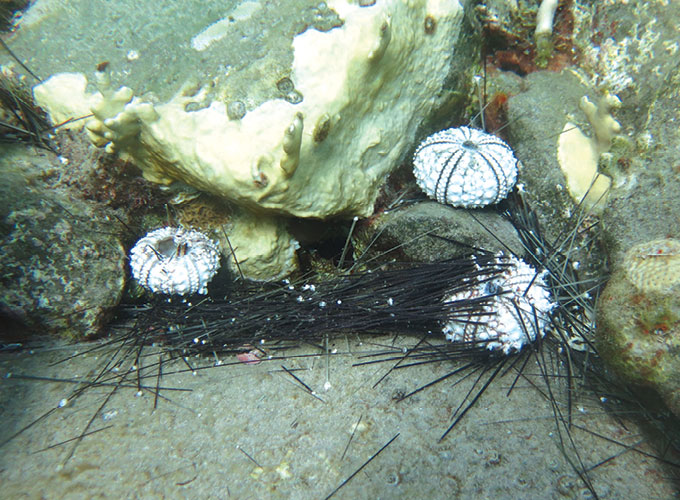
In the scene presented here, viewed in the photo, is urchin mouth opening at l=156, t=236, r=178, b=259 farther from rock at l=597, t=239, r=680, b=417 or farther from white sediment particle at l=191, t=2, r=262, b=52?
rock at l=597, t=239, r=680, b=417

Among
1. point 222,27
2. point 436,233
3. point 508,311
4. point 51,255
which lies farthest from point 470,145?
point 51,255

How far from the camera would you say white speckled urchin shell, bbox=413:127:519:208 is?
2854 millimetres

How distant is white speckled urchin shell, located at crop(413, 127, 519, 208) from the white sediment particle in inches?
64.6

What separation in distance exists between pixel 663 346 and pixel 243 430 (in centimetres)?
223

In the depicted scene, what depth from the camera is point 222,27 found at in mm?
2531

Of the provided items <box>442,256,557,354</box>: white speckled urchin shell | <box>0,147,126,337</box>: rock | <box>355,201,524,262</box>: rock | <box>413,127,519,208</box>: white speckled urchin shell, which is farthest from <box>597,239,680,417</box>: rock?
<box>0,147,126,337</box>: rock

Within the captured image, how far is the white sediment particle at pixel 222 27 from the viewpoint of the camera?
8.20 feet

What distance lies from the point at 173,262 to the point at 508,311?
2372 millimetres

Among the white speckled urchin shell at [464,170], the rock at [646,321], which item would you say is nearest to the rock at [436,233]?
the white speckled urchin shell at [464,170]

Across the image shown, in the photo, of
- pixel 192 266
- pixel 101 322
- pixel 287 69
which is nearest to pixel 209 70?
pixel 287 69

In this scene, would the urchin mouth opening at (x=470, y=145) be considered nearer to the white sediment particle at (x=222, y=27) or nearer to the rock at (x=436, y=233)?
the rock at (x=436, y=233)

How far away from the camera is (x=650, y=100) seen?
2.66m

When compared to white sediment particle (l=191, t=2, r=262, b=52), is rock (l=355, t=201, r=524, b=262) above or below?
below

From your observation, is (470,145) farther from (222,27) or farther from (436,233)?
(222,27)
